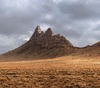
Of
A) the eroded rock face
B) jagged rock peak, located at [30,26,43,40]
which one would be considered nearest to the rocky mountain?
the eroded rock face

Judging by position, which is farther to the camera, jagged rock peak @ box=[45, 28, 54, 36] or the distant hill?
jagged rock peak @ box=[45, 28, 54, 36]

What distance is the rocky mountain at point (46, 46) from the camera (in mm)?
103562

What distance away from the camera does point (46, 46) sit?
109 meters

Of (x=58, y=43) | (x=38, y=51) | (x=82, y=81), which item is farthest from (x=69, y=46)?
(x=82, y=81)

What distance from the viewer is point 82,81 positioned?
26.0 meters

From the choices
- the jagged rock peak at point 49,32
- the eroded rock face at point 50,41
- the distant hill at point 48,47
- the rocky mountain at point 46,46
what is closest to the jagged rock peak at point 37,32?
the distant hill at point 48,47

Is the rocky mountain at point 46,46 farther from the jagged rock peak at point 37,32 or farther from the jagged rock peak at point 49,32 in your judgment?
the jagged rock peak at point 37,32

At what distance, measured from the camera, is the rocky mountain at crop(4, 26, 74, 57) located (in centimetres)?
10356

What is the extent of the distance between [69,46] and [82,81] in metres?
78.9

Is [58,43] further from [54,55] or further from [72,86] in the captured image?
[72,86]

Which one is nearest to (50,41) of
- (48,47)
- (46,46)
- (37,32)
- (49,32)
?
(48,47)

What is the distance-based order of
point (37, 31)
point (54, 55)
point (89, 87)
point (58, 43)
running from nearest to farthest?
point (89, 87) → point (54, 55) → point (58, 43) → point (37, 31)

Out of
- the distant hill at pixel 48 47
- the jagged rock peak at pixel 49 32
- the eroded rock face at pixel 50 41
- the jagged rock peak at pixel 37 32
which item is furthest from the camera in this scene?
the jagged rock peak at pixel 37 32

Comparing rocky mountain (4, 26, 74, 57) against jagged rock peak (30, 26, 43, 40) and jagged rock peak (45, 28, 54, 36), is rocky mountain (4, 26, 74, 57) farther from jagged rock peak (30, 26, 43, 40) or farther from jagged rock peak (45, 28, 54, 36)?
jagged rock peak (30, 26, 43, 40)
